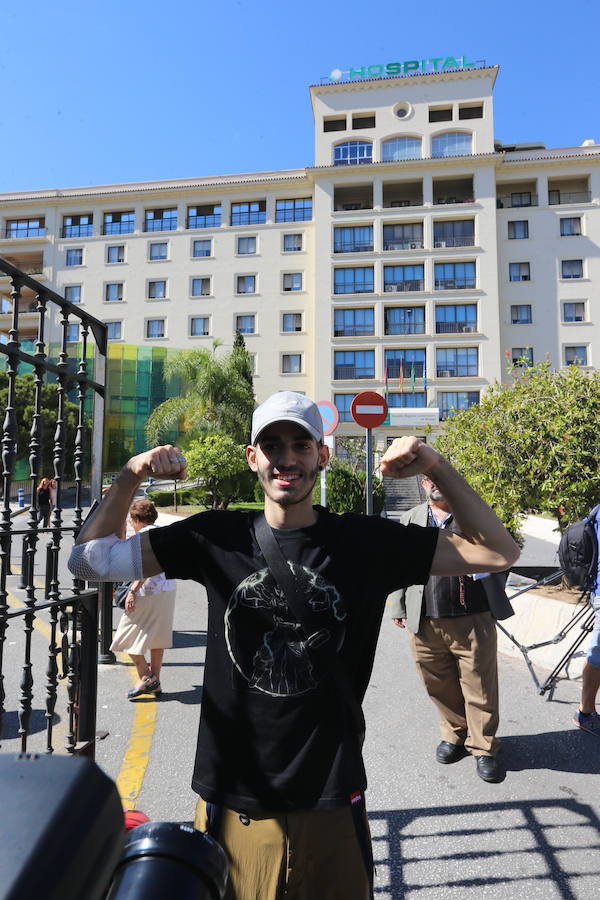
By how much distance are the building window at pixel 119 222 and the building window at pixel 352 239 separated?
16.8m

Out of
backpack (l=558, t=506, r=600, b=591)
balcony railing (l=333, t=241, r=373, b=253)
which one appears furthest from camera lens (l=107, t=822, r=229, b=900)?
balcony railing (l=333, t=241, r=373, b=253)

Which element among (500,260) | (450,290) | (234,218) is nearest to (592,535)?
(450,290)

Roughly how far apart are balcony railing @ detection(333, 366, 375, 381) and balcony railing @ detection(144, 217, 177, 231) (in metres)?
17.9

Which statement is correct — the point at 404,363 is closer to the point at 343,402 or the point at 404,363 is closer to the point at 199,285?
the point at 343,402

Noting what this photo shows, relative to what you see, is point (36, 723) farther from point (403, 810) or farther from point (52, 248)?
point (52, 248)

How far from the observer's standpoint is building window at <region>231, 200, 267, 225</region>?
1833 inches

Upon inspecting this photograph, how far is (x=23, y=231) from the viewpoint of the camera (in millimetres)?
50656

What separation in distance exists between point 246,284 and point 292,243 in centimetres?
468

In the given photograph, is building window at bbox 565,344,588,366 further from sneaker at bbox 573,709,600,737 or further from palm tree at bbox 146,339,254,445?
sneaker at bbox 573,709,600,737

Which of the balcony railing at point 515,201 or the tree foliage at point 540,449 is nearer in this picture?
the tree foliage at point 540,449

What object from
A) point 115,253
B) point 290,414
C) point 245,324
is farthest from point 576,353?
point 290,414

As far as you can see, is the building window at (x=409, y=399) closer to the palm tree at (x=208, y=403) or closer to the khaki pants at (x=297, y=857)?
the palm tree at (x=208, y=403)

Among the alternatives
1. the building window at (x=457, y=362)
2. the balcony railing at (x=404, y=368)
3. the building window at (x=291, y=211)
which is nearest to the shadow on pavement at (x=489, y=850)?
the balcony railing at (x=404, y=368)

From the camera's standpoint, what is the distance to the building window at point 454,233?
43.0 metres
